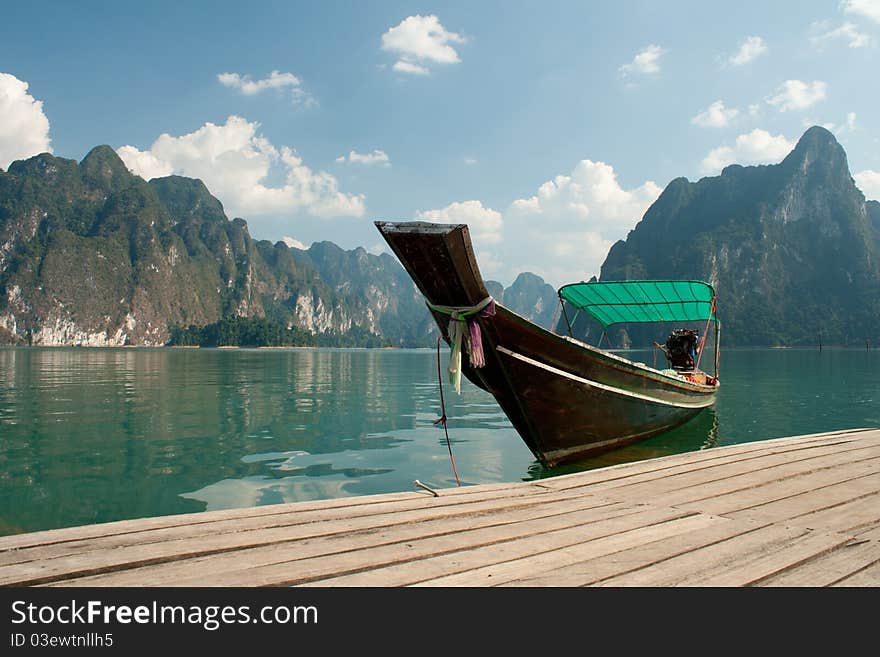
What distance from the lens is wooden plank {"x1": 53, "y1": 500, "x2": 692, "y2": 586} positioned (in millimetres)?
1787

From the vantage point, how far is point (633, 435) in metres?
7.80

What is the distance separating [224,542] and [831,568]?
2230mm

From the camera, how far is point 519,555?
210 centimetres

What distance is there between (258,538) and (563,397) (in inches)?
183

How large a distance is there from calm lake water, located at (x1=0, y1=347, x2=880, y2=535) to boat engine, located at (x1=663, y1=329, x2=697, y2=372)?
130cm

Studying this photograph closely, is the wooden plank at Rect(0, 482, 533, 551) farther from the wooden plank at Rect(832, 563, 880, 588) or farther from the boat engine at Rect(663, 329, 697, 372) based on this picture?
the boat engine at Rect(663, 329, 697, 372)

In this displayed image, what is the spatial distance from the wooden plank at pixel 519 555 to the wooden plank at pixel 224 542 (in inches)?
15.1

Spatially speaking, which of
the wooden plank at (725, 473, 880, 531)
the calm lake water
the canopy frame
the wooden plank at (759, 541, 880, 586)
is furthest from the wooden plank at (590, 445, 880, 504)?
the canopy frame

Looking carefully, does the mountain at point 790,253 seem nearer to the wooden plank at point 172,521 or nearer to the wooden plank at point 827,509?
the wooden plank at point 827,509

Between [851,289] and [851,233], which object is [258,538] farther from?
[851,233]

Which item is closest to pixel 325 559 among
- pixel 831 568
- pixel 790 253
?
pixel 831 568

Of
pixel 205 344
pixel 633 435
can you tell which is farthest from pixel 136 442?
pixel 205 344

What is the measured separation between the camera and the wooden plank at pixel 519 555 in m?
1.83
